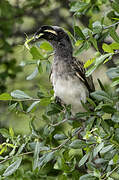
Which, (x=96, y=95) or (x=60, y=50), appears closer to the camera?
(x=96, y=95)

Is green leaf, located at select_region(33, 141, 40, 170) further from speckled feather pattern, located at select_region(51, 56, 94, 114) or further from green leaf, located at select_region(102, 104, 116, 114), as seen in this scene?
speckled feather pattern, located at select_region(51, 56, 94, 114)

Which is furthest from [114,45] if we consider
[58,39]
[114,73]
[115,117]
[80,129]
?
[58,39]

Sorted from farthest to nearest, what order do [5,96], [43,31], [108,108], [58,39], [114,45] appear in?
[58,39] → [43,31] → [5,96] → [108,108] → [114,45]

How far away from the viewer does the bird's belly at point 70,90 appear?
1.38m

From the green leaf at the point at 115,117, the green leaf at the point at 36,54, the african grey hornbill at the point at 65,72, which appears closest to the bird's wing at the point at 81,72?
the african grey hornbill at the point at 65,72

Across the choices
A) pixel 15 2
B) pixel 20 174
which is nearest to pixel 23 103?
pixel 20 174

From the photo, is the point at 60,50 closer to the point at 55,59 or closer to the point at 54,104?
the point at 55,59

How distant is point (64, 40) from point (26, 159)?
1.55 feet

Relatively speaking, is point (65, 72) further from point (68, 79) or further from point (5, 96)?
point (5, 96)

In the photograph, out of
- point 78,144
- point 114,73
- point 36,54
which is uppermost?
point 36,54

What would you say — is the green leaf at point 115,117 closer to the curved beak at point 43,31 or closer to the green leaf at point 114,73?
the green leaf at point 114,73

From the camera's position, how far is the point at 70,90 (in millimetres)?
1403

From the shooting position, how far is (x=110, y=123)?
1.01 m

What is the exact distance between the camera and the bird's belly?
1378 millimetres
